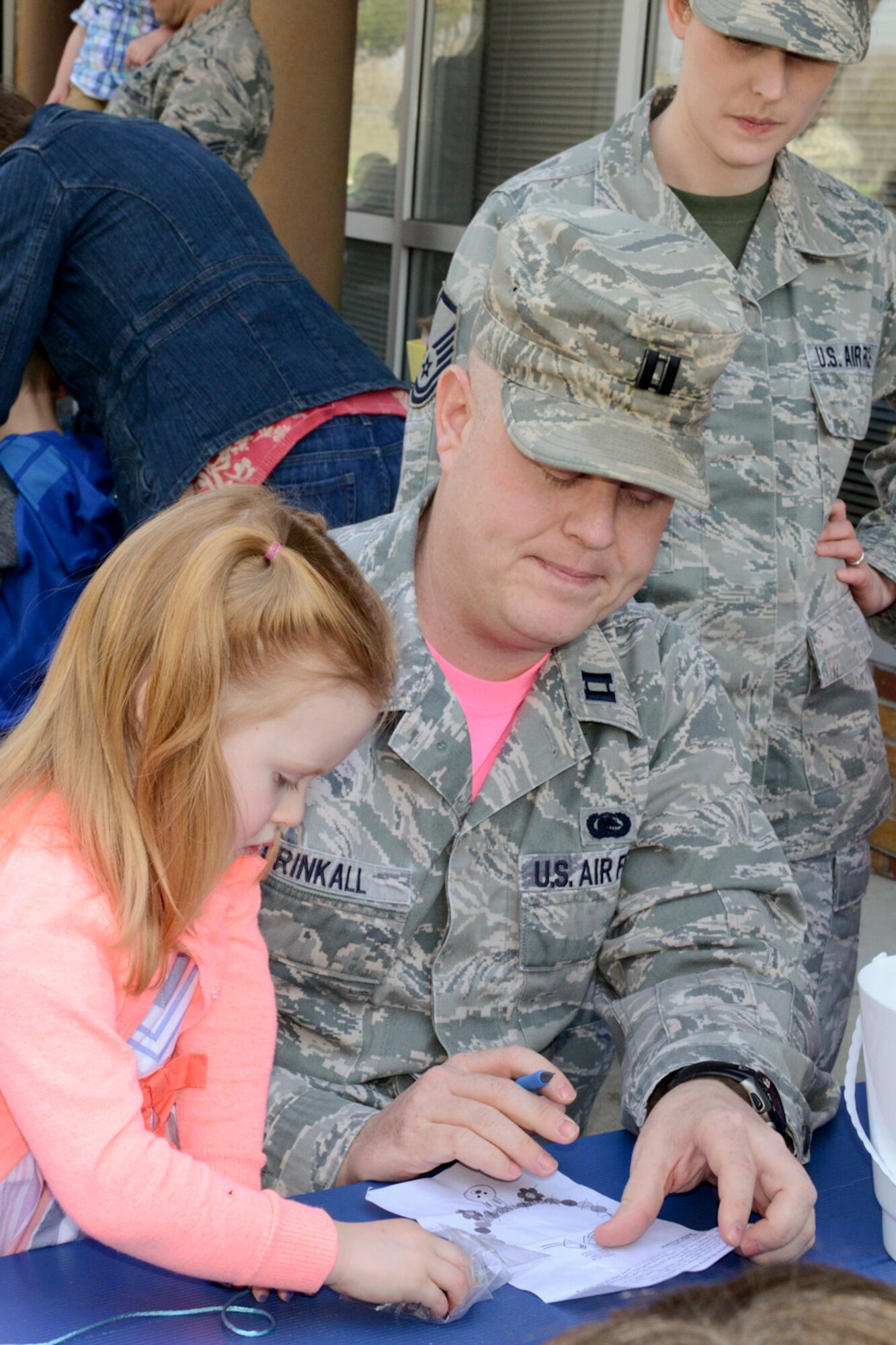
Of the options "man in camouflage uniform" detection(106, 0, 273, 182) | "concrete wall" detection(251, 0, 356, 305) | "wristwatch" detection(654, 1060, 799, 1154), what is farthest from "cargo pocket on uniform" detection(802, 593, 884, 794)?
"concrete wall" detection(251, 0, 356, 305)

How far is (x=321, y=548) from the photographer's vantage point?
4.41 feet

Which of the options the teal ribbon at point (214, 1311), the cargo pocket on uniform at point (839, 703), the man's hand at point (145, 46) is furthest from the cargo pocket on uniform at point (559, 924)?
the man's hand at point (145, 46)

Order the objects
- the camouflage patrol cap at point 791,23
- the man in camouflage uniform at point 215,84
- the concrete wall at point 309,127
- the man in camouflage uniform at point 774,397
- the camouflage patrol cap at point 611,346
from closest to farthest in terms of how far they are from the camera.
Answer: the camouflage patrol cap at point 611,346 < the camouflage patrol cap at point 791,23 < the man in camouflage uniform at point 774,397 < the man in camouflage uniform at point 215,84 < the concrete wall at point 309,127

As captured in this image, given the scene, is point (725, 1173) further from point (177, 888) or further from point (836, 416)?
point (836, 416)

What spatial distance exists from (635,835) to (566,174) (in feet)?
3.24

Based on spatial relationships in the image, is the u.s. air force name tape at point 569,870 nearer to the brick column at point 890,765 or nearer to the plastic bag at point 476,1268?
the plastic bag at point 476,1268

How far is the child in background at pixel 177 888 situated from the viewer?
110cm

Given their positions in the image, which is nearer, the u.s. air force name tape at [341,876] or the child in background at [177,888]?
the child in background at [177,888]

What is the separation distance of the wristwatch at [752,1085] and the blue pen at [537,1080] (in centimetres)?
13

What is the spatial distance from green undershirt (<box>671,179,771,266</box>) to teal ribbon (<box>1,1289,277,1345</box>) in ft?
4.91

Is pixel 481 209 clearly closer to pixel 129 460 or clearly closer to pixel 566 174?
pixel 566 174

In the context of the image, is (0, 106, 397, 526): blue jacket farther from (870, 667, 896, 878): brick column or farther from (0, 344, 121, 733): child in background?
(870, 667, 896, 878): brick column

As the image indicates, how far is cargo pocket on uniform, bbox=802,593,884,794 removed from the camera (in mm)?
2115

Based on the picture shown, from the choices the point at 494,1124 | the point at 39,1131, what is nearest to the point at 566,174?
the point at 494,1124
